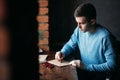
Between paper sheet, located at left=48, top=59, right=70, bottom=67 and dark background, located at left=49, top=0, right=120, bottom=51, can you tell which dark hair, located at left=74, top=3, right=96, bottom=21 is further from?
dark background, located at left=49, top=0, right=120, bottom=51

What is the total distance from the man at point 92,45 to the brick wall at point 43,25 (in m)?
0.66

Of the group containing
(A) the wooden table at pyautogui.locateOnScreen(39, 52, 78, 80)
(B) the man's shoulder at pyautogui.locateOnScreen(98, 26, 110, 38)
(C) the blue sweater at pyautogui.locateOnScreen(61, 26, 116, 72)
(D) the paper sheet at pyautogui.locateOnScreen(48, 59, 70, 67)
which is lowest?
(A) the wooden table at pyautogui.locateOnScreen(39, 52, 78, 80)

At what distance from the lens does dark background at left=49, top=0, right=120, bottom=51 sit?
3.07 metres

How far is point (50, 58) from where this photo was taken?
2223 mm

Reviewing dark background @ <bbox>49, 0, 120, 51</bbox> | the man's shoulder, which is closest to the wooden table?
the man's shoulder

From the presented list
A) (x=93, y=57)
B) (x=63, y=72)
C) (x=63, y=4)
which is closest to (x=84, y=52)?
(x=93, y=57)

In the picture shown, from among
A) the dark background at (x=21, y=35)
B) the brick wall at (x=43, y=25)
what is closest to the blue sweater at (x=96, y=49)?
the brick wall at (x=43, y=25)

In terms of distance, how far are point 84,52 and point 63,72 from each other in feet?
1.54

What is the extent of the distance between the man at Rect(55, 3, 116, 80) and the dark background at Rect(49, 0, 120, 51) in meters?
0.86

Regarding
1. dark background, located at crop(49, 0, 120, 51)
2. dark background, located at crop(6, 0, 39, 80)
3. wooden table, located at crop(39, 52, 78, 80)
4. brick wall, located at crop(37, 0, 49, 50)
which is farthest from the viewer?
dark background, located at crop(49, 0, 120, 51)

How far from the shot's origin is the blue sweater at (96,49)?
6.57ft

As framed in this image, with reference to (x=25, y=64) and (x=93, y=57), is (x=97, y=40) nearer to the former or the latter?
(x=93, y=57)

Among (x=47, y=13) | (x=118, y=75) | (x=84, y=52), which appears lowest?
(x=118, y=75)

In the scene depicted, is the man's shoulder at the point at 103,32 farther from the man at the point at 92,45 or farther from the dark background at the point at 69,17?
the dark background at the point at 69,17
